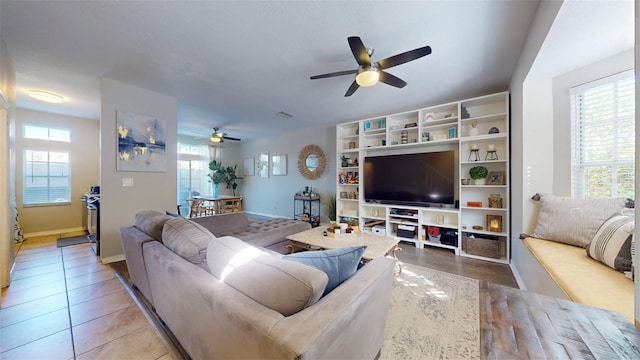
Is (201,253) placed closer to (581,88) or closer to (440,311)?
(440,311)

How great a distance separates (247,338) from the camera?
0.77m

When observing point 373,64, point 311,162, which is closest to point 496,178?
point 373,64

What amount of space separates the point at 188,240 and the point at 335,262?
3.12 feet

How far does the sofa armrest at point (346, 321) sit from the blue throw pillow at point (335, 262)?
0.05 m

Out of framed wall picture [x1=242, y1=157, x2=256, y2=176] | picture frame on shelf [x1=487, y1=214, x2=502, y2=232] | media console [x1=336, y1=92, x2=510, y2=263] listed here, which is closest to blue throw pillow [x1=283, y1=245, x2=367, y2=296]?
media console [x1=336, y1=92, x2=510, y2=263]

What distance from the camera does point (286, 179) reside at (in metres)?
6.31

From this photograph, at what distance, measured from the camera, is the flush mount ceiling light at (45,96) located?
3254 mm

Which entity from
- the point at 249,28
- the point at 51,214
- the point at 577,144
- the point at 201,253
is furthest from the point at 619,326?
the point at 51,214

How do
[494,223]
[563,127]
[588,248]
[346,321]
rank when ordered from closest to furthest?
[346,321] < [588,248] < [563,127] < [494,223]

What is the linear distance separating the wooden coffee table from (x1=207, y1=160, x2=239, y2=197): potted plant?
4947 mm

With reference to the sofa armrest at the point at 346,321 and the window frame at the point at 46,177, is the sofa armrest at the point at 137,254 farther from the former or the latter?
the window frame at the point at 46,177

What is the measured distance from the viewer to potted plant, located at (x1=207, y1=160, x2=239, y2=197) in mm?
6762

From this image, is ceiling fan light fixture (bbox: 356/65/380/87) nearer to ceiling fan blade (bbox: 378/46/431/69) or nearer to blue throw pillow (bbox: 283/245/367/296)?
ceiling fan blade (bbox: 378/46/431/69)

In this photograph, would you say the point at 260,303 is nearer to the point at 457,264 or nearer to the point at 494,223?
the point at 457,264
